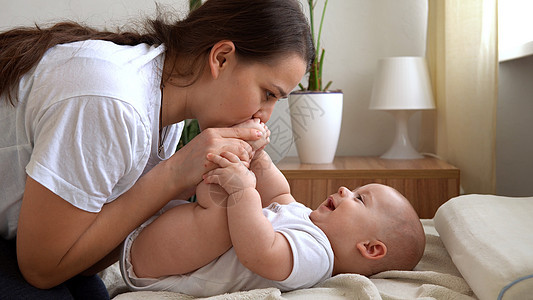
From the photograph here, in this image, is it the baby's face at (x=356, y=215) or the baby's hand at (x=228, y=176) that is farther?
the baby's face at (x=356, y=215)

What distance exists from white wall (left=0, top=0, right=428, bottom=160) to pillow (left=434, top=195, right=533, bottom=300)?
1.63 meters

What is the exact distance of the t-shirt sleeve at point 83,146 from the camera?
96cm

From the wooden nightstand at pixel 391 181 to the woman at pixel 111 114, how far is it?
3.86 feet

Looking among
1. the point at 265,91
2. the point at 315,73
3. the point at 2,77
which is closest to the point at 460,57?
the point at 315,73

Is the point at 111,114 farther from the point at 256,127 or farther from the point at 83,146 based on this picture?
the point at 256,127

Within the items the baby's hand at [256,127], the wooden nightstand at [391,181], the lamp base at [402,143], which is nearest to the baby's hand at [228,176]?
the baby's hand at [256,127]

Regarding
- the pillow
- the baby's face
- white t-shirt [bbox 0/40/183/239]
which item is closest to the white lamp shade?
the pillow

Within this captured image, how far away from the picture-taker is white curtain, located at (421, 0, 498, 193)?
2316mm

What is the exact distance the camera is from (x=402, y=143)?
276 cm

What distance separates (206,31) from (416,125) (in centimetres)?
208

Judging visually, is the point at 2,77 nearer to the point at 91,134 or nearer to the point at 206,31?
the point at 91,134

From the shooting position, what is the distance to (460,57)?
8.09ft

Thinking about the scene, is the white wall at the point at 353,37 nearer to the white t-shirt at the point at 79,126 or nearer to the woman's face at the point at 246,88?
the woman's face at the point at 246,88

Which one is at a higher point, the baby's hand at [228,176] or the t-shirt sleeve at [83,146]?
the t-shirt sleeve at [83,146]
